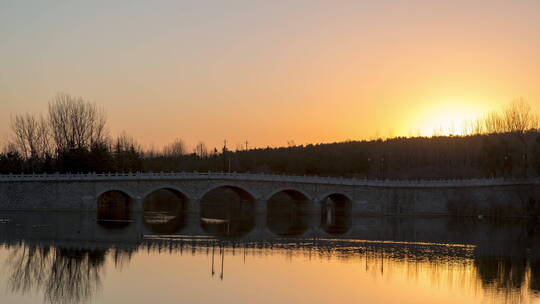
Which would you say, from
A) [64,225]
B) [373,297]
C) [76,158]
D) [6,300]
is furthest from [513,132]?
[6,300]

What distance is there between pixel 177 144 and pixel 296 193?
7496 cm

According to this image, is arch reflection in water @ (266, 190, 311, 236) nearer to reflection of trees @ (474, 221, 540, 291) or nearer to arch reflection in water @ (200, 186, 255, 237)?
arch reflection in water @ (200, 186, 255, 237)

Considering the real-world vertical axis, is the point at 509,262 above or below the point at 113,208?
below

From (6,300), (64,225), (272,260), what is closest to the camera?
(6,300)

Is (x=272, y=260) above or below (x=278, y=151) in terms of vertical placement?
below

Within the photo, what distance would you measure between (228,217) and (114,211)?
1301 centimetres

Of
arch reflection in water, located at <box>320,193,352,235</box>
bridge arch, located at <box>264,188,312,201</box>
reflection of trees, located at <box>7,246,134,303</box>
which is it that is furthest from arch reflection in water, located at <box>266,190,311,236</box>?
reflection of trees, located at <box>7,246,134,303</box>

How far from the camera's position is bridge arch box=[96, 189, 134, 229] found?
50.2m

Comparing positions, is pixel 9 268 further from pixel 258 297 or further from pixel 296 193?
pixel 296 193

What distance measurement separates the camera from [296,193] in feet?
226

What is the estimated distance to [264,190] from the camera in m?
64.9

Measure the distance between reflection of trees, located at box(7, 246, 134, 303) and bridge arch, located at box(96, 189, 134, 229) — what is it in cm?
1397

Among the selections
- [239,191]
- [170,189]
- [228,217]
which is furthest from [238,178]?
[170,189]

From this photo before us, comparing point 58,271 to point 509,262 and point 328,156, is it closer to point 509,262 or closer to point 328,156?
point 509,262
